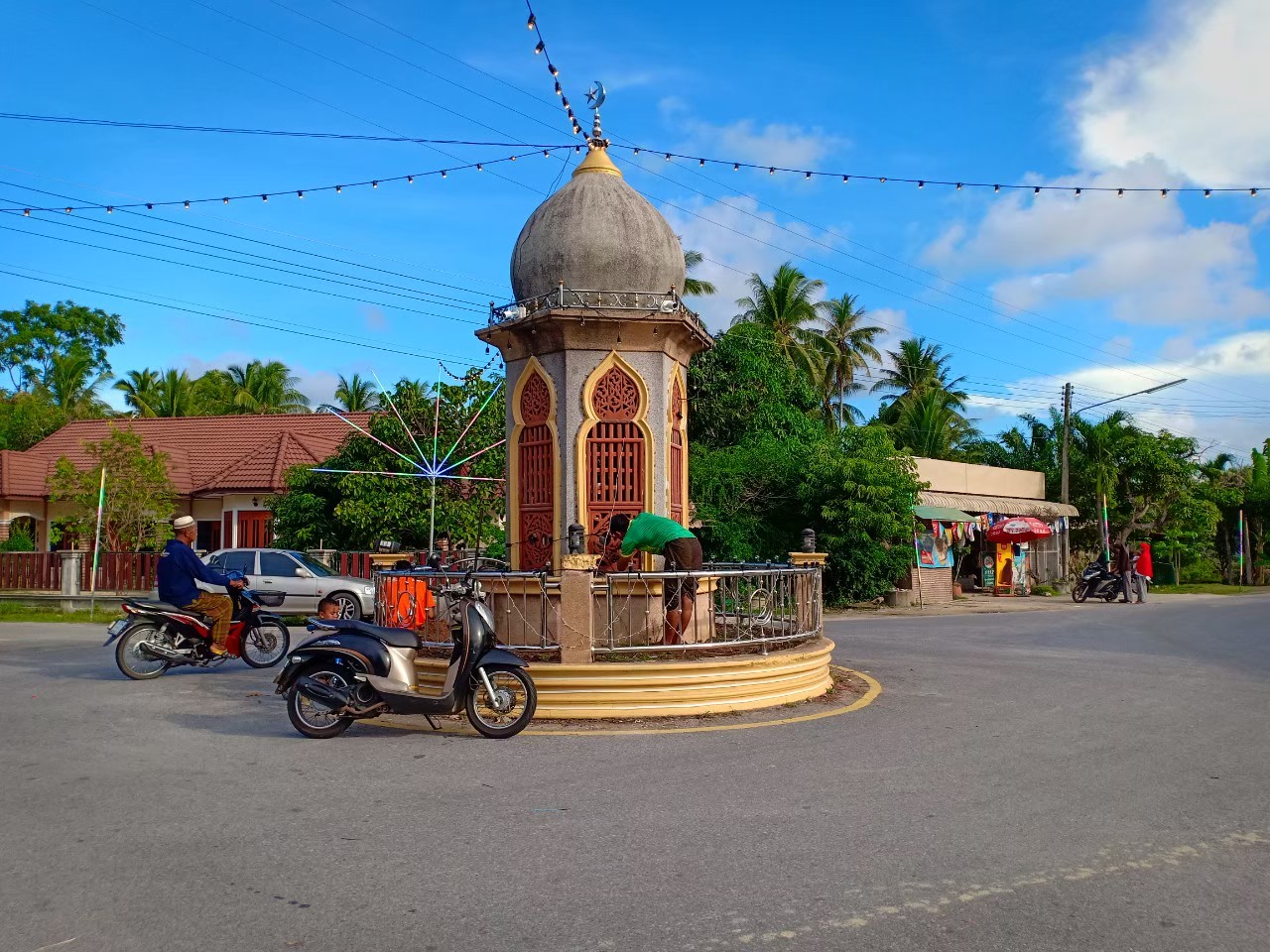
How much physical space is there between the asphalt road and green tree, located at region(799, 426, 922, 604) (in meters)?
14.4

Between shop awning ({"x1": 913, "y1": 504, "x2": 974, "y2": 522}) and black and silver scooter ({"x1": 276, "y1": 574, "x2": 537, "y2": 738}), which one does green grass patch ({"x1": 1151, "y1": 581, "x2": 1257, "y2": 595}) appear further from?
black and silver scooter ({"x1": 276, "y1": 574, "x2": 537, "y2": 738})

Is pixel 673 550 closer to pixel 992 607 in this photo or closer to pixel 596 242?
pixel 596 242

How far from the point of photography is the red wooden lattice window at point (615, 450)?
1109 centimetres

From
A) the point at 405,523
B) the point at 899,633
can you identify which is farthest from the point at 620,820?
the point at 405,523

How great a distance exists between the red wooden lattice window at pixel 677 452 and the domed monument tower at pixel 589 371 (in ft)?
0.18

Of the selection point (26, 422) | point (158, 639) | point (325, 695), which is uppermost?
point (26, 422)

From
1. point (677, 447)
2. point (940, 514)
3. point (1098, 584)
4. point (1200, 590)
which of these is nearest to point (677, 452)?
point (677, 447)

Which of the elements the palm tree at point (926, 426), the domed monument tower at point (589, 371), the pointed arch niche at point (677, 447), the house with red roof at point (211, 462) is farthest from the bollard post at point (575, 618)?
the palm tree at point (926, 426)

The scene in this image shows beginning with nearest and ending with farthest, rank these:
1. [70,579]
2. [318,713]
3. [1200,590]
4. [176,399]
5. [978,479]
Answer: [318,713] → [70,579] → [978,479] → [1200,590] → [176,399]

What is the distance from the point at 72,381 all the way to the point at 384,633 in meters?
47.1

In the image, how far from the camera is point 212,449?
3522cm

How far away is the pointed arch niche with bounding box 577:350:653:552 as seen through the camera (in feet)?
36.3

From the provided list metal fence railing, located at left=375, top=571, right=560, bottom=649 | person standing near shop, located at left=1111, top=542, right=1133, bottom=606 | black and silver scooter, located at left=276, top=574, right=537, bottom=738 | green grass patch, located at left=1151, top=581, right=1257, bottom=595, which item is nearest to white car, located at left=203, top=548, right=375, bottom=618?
metal fence railing, located at left=375, top=571, right=560, bottom=649

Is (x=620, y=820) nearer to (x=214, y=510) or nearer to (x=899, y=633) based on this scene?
(x=899, y=633)
